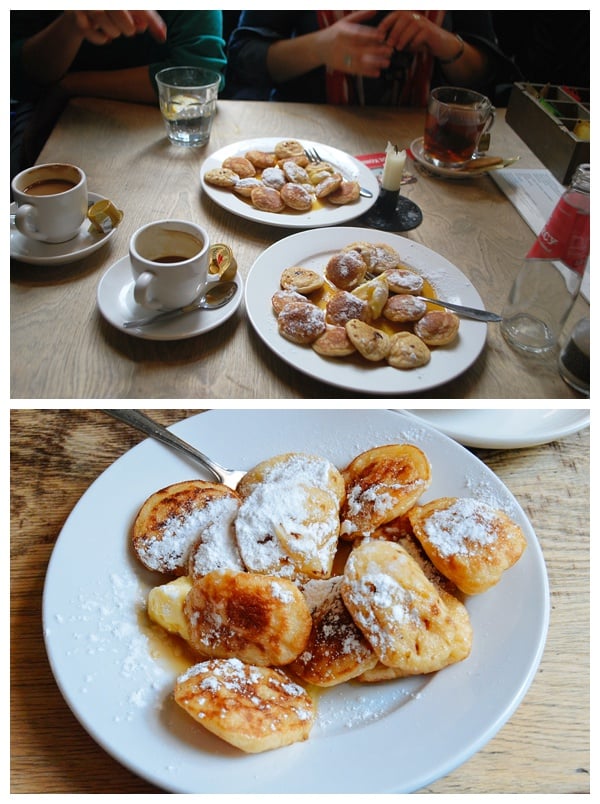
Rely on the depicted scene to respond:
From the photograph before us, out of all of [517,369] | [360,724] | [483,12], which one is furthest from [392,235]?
[483,12]

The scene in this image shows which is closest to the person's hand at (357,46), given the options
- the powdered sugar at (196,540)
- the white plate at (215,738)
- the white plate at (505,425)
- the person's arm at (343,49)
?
the person's arm at (343,49)

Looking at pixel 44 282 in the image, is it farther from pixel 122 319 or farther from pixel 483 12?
pixel 483 12

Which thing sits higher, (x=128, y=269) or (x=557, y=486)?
(x=128, y=269)

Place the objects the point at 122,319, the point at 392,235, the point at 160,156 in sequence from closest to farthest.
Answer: the point at 122,319
the point at 392,235
the point at 160,156

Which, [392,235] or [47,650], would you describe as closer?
[47,650]

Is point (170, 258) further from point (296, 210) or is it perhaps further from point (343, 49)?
point (343, 49)

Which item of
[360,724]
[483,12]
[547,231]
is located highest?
[483,12]
